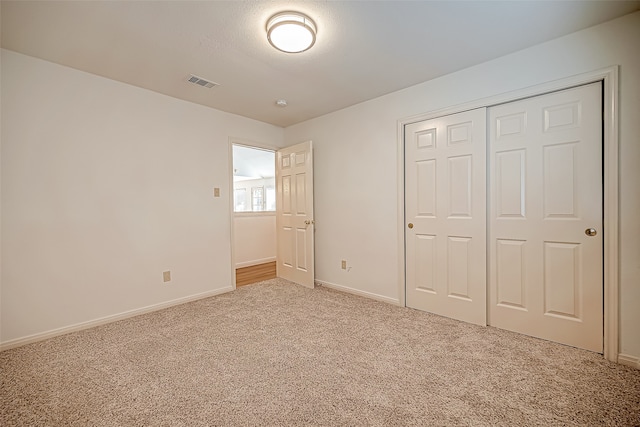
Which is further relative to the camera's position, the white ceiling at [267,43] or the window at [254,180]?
the window at [254,180]

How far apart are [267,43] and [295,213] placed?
2371mm

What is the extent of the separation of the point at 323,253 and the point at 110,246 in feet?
8.31

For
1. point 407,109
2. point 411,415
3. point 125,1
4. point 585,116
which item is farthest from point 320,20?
point 411,415

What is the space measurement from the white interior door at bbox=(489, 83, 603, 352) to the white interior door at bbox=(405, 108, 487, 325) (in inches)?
4.4

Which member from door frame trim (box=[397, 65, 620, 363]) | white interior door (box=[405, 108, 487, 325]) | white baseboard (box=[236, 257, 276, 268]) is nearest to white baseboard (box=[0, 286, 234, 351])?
white baseboard (box=[236, 257, 276, 268])

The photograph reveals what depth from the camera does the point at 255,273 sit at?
4.88 metres

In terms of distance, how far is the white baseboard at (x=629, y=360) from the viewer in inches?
73.6

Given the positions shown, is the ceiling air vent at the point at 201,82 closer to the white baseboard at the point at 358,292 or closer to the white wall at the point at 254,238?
the white baseboard at the point at 358,292

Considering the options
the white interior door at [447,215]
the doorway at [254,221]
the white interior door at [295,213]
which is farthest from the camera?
the doorway at [254,221]

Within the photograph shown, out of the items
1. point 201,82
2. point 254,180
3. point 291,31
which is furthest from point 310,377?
point 254,180

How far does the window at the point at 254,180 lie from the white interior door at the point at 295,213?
2641 mm

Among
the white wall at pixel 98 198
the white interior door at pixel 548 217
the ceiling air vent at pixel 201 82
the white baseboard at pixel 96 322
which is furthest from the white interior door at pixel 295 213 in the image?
the white interior door at pixel 548 217

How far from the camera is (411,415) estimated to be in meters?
1.47

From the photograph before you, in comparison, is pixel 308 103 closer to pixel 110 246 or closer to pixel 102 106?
pixel 102 106
